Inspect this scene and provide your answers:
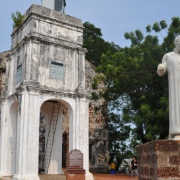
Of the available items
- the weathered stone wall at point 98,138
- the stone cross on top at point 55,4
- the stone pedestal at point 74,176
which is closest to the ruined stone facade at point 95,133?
the weathered stone wall at point 98,138

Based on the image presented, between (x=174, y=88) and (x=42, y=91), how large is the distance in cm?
782

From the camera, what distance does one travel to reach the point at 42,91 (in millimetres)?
12047

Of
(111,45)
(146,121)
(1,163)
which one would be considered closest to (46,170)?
(1,163)

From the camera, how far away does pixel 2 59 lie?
62.0 ft

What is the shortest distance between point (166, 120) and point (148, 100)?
5.30 feet

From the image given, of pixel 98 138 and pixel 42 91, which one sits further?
pixel 98 138

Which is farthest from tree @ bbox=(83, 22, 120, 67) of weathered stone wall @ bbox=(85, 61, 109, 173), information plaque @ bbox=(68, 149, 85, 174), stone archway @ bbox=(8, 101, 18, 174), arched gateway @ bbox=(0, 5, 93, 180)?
information plaque @ bbox=(68, 149, 85, 174)

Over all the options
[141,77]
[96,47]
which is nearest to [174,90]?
[141,77]

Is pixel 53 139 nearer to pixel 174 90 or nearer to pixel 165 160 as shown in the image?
pixel 174 90

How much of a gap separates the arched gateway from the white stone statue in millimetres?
7422

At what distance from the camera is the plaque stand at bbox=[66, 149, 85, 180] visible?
10.7m

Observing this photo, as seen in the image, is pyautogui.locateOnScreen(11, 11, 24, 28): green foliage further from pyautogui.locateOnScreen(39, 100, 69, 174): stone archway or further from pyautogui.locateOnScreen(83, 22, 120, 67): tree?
pyautogui.locateOnScreen(83, 22, 120, 67): tree

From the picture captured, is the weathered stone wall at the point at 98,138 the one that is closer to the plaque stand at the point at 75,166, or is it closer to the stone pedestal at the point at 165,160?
the plaque stand at the point at 75,166

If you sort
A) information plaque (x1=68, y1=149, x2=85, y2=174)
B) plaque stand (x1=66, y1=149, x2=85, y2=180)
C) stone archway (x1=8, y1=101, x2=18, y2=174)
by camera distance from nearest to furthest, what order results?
plaque stand (x1=66, y1=149, x2=85, y2=180)
information plaque (x1=68, y1=149, x2=85, y2=174)
stone archway (x1=8, y1=101, x2=18, y2=174)
